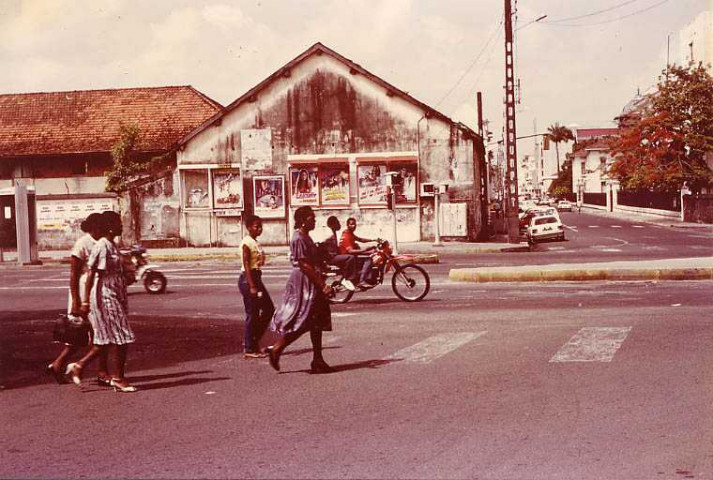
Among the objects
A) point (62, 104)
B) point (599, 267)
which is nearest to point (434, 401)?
point (599, 267)

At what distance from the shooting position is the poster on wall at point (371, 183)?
39875 mm

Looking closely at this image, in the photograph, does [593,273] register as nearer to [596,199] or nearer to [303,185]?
[303,185]

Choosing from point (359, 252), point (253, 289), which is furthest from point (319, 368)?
point (359, 252)

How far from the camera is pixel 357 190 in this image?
132 ft

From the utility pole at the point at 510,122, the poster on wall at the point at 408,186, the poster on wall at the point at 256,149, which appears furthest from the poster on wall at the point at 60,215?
the utility pole at the point at 510,122

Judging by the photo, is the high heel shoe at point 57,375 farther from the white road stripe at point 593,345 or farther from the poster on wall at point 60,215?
the poster on wall at point 60,215

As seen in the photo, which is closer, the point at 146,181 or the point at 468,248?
the point at 468,248

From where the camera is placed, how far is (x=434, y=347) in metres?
11.7

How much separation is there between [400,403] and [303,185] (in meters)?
32.6

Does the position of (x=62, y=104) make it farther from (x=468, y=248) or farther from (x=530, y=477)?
(x=530, y=477)

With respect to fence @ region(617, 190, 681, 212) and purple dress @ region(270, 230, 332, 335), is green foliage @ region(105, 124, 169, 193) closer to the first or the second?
purple dress @ region(270, 230, 332, 335)

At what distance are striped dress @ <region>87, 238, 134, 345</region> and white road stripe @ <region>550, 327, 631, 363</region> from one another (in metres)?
4.30

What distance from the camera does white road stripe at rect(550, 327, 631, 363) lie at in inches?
406

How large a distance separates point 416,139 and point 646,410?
32762 mm
